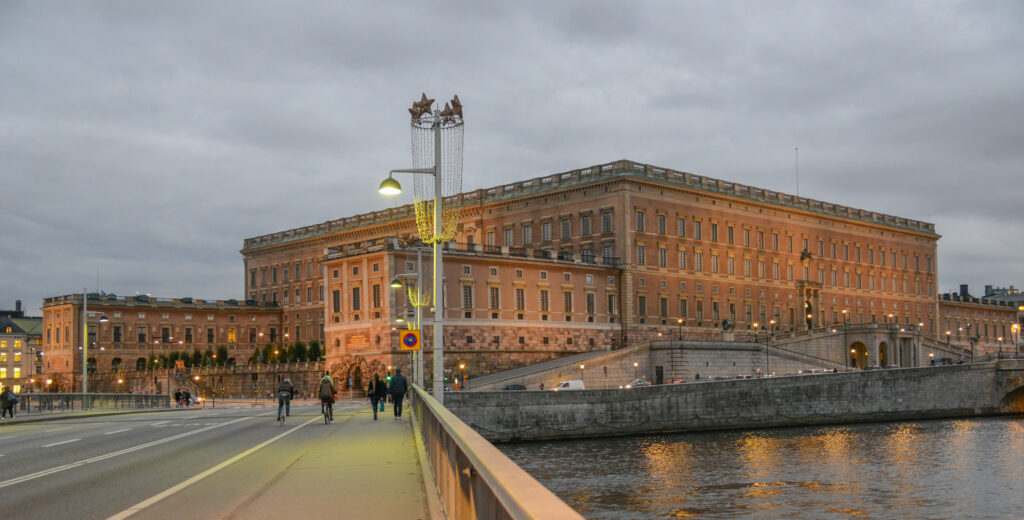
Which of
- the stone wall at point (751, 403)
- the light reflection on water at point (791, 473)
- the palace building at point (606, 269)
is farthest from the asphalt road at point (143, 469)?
the palace building at point (606, 269)

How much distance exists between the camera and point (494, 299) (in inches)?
3457

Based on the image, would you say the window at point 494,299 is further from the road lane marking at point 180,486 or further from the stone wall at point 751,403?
the road lane marking at point 180,486

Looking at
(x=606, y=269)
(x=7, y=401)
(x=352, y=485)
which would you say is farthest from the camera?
(x=606, y=269)

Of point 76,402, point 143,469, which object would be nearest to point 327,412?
point 143,469

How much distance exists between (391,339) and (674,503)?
4886 centimetres

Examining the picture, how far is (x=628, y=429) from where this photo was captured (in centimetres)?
6181

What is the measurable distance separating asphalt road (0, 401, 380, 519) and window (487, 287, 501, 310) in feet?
180

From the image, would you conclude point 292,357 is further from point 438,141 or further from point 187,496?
point 187,496

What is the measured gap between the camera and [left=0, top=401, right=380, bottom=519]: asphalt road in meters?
13.5

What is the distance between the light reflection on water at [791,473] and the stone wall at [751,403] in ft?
4.79

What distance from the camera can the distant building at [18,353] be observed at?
17775cm

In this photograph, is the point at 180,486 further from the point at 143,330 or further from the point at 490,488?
the point at 143,330

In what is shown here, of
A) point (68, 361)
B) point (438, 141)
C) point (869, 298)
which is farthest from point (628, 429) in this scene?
point (68, 361)

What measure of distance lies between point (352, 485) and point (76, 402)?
4765 cm
